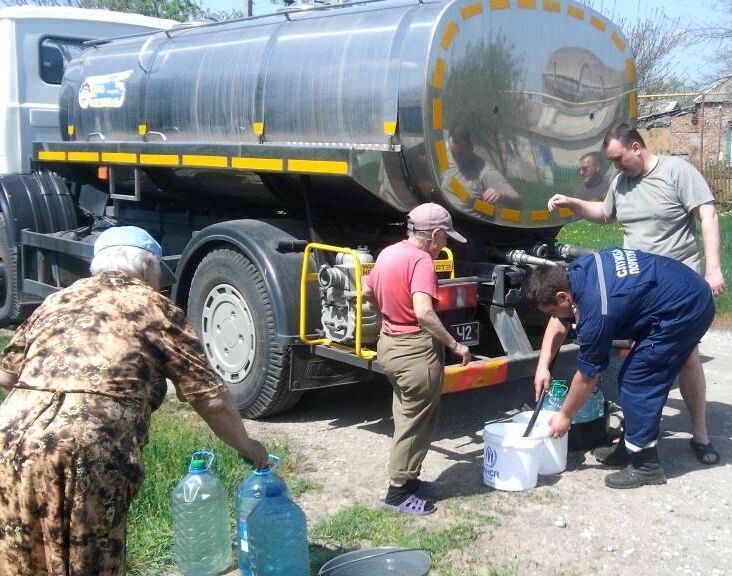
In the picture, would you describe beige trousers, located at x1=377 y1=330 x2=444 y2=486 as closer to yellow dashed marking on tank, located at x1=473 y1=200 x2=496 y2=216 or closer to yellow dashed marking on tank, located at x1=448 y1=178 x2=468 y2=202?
yellow dashed marking on tank, located at x1=448 y1=178 x2=468 y2=202

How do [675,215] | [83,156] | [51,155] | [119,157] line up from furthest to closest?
[51,155]
[83,156]
[119,157]
[675,215]

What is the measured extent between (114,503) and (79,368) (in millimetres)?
401

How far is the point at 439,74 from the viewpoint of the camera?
4.75 metres

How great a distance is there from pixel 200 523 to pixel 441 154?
230 cm

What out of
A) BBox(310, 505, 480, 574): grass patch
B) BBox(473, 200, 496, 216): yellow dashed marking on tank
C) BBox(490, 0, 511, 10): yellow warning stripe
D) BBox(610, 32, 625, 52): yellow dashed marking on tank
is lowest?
BBox(310, 505, 480, 574): grass patch

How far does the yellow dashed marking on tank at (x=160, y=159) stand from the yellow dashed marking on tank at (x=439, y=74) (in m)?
2.20

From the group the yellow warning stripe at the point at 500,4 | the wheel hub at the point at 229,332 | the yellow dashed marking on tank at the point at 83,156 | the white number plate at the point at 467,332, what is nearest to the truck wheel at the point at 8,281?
the yellow dashed marking on tank at the point at 83,156

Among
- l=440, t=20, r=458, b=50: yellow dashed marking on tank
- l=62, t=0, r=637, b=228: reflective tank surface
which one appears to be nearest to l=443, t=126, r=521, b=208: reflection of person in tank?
l=62, t=0, r=637, b=228: reflective tank surface

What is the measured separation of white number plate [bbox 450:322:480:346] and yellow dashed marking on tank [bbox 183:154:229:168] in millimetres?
1814

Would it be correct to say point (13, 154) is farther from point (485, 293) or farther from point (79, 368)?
point (79, 368)

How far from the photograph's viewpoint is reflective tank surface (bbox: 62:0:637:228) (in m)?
4.83

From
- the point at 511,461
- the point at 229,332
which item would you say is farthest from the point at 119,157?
the point at 511,461

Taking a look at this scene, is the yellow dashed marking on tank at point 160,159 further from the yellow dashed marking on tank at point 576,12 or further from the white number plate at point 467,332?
the yellow dashed marking on tank at point 576,12

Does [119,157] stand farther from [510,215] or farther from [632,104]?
[632,104]
